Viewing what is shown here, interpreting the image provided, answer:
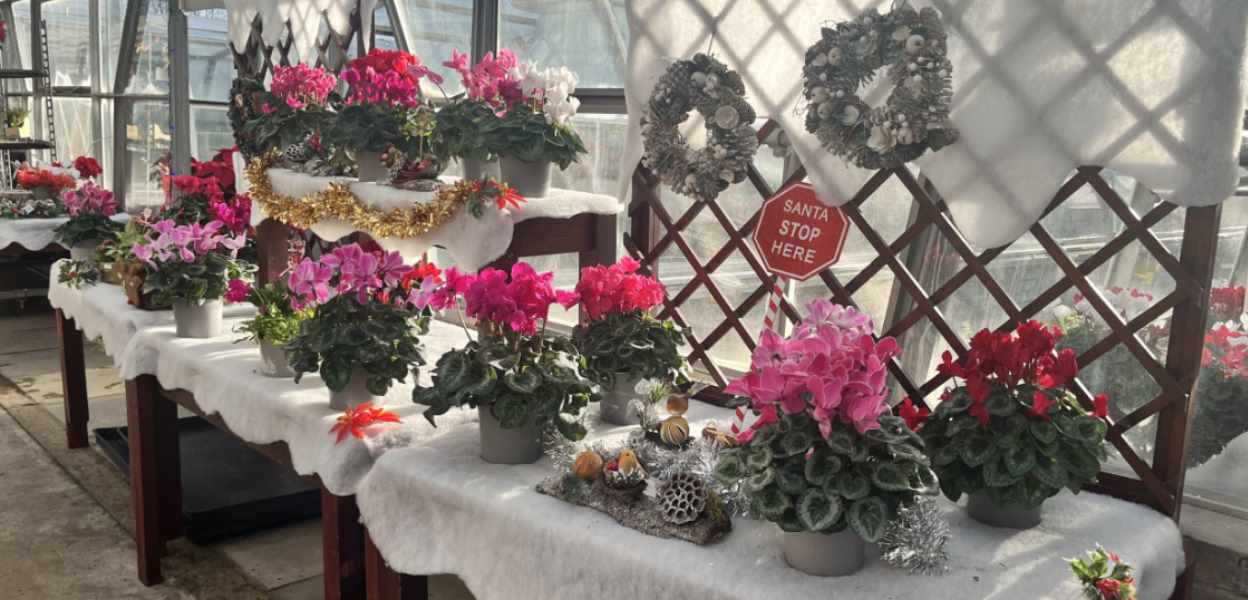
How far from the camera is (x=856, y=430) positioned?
1.24m

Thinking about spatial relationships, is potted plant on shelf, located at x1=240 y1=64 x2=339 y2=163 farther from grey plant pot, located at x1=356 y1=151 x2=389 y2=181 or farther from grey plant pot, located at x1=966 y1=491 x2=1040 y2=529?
grey plant pot, located at x1=966 y1=491 x2=1040 y2=529

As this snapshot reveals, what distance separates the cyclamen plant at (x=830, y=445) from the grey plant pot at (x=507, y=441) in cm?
53

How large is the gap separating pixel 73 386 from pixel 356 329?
2.44 meters

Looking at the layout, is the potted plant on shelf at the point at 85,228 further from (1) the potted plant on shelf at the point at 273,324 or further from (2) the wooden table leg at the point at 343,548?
(2) the wooden table leg at the point at 343,548

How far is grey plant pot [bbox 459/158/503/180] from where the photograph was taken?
2141 mm

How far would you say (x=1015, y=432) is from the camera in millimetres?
1392

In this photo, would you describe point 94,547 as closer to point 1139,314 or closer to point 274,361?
point 274,361

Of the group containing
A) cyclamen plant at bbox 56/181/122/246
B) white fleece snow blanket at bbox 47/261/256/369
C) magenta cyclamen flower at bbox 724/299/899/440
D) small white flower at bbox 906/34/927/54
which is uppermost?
small white flower at bbox 906/34/927/54

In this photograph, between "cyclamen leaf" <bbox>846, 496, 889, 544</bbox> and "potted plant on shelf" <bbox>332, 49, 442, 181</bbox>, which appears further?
"potted plant on shelf" <bbox>332, 49, 442, 181</bbox>

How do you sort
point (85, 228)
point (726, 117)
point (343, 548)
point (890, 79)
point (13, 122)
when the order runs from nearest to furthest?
point (890, 79)
point (726, 117)
point (343, 548)
point (85, 228)
point (13, 122)

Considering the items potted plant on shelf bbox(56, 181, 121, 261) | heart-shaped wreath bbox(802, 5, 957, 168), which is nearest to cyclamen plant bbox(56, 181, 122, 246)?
potted plant on shelf bbox(56, 181, 121, 261)

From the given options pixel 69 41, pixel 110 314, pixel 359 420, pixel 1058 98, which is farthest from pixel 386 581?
pixel 69 41

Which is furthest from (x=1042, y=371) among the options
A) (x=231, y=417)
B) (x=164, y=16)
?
(x=164, y=16)

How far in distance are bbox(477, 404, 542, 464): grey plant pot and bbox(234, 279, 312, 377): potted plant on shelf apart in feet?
2.24
